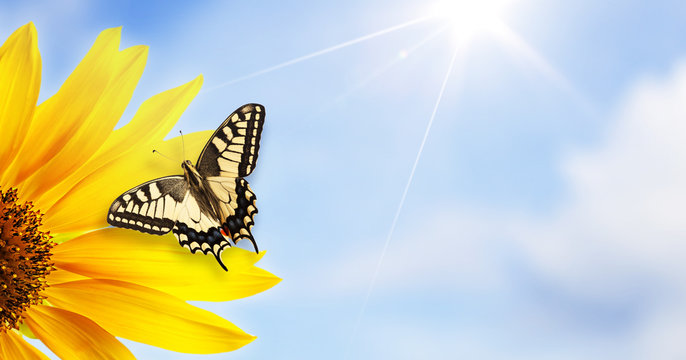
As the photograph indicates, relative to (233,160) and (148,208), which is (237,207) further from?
(148,208)

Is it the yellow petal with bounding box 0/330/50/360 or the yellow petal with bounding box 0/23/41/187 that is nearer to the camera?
the yellow petal with bounding box 0/23/41/187

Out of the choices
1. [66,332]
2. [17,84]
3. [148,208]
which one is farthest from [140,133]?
[66,332]

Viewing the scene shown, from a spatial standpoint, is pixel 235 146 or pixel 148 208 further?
pixel 235 146

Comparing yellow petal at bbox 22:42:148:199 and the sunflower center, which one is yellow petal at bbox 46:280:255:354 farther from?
yellow petal at bbox 22:42:148:199

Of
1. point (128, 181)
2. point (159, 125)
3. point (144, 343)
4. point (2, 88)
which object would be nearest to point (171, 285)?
point (144, 343)

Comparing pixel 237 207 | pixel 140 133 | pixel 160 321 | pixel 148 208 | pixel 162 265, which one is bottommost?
pixel 160 321

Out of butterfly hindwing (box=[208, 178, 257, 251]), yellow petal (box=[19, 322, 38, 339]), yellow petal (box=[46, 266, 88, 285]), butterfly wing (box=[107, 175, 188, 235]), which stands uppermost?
butterfly hindwing (box=[208, 178, 257, 251])

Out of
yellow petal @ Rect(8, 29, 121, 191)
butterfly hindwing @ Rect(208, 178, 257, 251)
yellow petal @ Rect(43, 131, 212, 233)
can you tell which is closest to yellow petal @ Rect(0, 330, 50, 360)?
yellow petal @ Rect(43, 131, 212, 233)

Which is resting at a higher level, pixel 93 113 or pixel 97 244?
pixel 93 113
